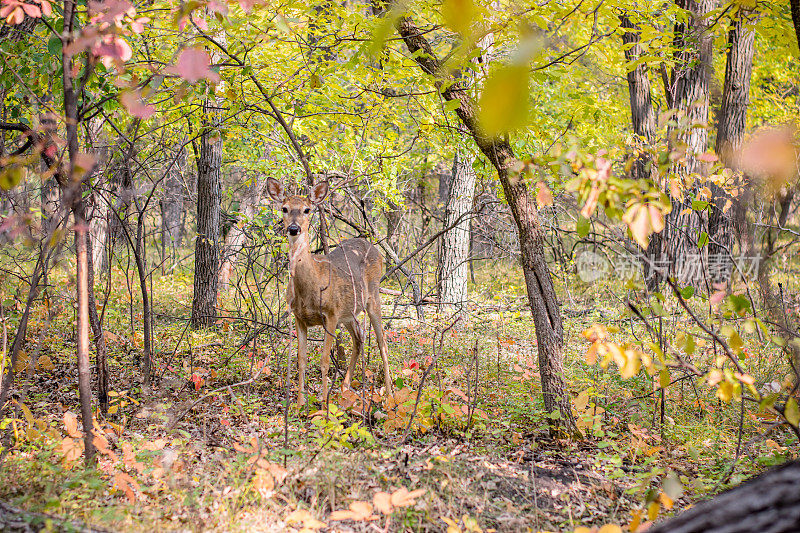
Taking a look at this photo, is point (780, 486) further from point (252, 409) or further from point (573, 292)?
point (573, 292)

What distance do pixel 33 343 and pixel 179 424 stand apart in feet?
10.3

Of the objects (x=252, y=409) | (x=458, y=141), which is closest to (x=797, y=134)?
(x=458, y=141)

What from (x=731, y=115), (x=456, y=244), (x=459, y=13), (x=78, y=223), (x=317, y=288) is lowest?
(x=317, y=288)

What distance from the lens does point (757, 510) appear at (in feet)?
5.26

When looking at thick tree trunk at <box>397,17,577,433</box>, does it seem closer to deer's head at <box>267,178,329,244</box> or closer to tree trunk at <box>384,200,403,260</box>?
deer's head at <box>267,178,329,244</box>

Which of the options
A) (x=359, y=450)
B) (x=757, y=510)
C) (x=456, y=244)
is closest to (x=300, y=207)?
(x=359, y=450)

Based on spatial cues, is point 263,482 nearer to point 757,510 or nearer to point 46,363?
point 757,510

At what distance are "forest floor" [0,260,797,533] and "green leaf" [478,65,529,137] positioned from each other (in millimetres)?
1819

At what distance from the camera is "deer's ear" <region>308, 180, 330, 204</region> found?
235 inches

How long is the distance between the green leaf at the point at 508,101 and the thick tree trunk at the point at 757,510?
4.12 ft

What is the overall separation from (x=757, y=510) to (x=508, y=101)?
1.31m

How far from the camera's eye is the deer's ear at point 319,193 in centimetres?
597

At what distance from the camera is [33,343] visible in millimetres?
6930

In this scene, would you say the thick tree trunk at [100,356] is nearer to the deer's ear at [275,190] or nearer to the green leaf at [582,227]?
the deer's ear at [275,190]
